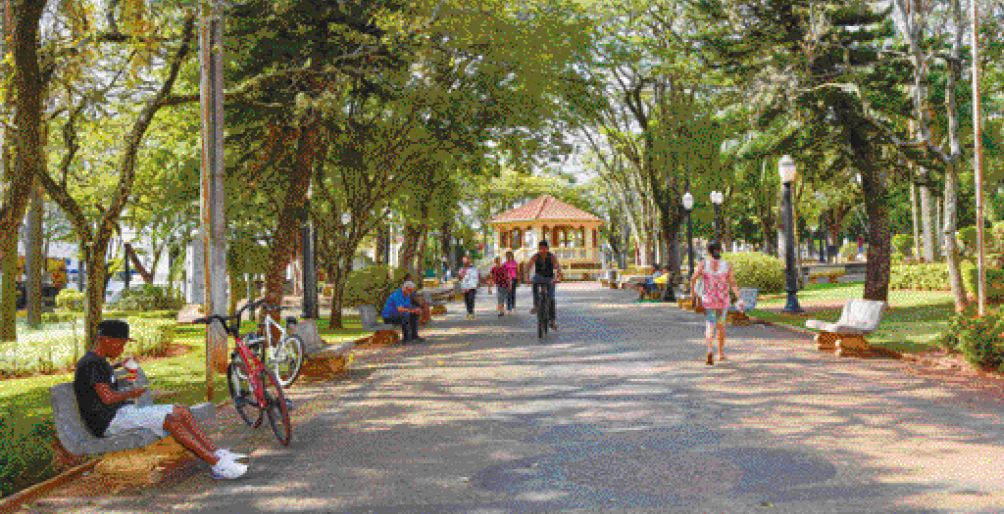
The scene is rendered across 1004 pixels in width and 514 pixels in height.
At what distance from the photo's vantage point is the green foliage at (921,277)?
2597 cm

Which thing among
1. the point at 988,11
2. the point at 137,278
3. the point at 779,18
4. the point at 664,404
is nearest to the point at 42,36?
the point at 664,404

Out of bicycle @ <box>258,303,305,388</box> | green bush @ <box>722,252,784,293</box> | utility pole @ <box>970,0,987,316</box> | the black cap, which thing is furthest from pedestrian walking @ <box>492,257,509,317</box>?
the black cap

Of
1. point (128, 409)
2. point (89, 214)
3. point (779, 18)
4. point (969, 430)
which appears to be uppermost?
point (779, 18)

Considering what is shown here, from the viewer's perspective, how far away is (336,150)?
20.9m

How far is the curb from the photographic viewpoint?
552cm

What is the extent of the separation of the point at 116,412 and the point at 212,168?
4986mm

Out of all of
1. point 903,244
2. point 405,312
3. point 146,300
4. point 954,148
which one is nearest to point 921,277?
point 954,148

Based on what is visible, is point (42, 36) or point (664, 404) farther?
point (42, 36)

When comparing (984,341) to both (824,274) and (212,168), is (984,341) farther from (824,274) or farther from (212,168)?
(824,274)

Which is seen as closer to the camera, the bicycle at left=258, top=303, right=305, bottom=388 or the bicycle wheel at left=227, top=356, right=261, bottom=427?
the bicycle wheel at left=227, top=356, right=261, bottom=427

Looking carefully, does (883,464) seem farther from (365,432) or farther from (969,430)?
(365,432)

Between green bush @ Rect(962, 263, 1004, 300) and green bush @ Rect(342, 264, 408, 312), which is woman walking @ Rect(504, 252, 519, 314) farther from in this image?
green bush @ Rect(962, 263, 1004, 300)

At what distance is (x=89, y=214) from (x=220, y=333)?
25709mm

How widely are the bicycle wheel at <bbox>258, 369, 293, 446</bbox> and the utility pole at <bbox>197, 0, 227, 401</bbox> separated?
2.88 metres
